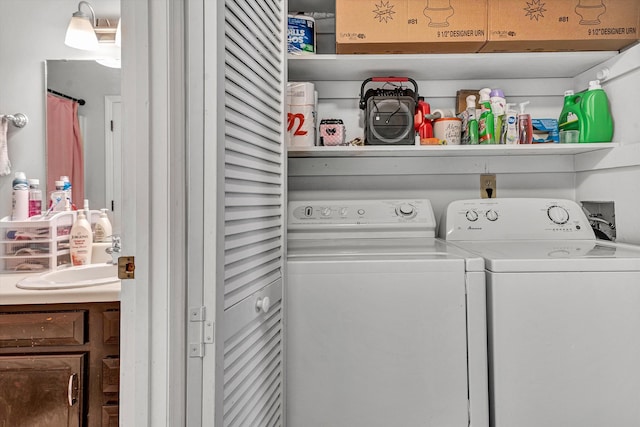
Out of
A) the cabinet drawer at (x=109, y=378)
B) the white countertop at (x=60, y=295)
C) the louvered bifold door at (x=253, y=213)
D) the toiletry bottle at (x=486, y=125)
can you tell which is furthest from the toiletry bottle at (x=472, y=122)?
the cabinet drawer at (x=109, y=378)

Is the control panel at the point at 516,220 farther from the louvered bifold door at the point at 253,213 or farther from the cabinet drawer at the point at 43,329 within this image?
the cabinet drawer at the point at 43,329

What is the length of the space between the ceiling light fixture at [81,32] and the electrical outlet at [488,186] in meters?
1.98

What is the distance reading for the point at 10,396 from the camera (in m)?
1.43

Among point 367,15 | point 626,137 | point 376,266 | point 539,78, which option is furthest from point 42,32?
point 626,137

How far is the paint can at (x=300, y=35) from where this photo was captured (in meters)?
1.83

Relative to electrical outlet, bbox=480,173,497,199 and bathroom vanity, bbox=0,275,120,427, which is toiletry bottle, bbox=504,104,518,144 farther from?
bathroom vanity, bbox=0,275,120,427

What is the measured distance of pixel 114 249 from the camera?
184 centimetres

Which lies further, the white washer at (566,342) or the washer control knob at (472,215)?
the washer control knob at (472,215)

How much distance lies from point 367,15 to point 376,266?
1044 mm

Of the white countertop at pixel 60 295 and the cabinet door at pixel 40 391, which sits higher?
the white countertop at pixel 60 295

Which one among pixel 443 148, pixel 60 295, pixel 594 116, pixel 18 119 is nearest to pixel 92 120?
pixel 18 119

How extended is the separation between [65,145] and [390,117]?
1.50 metres

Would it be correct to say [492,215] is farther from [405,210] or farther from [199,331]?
[199,331]

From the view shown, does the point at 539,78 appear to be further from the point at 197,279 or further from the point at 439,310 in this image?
the point at 197,279
